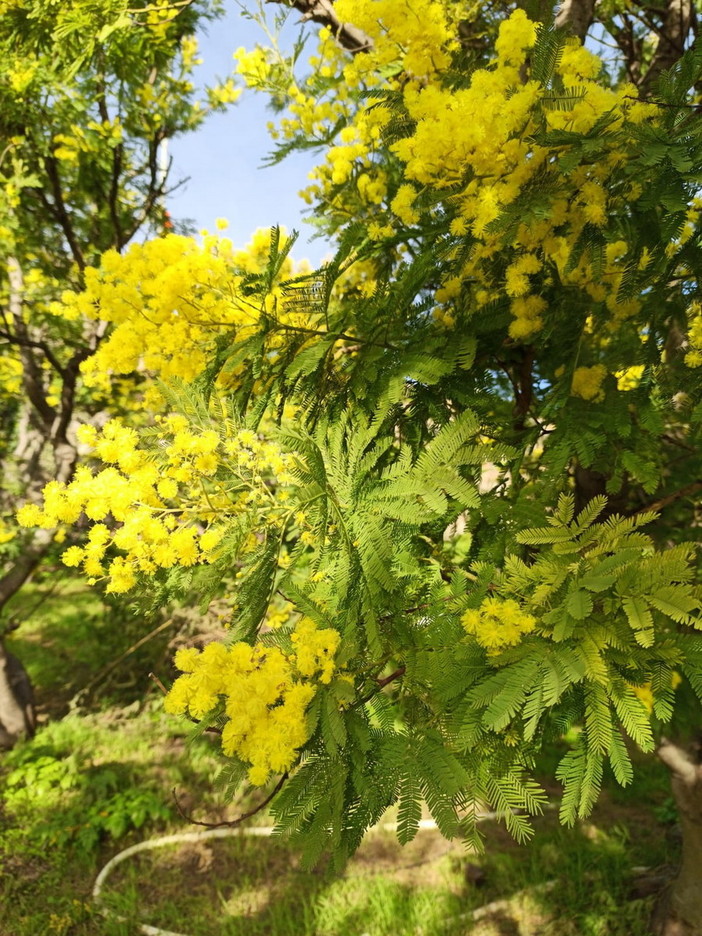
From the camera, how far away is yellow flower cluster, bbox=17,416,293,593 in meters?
1.53

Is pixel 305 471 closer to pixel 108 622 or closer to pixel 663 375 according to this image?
pixel 663 375

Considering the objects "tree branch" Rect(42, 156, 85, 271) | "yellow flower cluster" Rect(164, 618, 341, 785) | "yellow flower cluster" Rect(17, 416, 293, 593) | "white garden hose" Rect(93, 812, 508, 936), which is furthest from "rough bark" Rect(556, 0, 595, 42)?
"white garden hose" Rect(93, 812, 508, 936)

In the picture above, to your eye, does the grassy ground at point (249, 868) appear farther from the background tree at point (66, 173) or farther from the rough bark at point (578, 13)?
the rough bark at point (578, 13)

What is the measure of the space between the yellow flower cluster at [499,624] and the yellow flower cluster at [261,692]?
31 cm

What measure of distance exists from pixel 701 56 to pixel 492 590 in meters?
1.39

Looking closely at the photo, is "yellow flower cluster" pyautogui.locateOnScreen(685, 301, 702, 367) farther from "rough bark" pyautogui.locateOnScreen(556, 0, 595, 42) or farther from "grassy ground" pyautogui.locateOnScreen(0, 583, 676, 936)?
"grassy ground" pyautogui.locateOnScreen(0, 583, 676, 936)

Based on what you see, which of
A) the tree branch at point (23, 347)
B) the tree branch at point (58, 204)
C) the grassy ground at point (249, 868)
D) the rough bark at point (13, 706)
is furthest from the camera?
the rough bark at point (13, 706)

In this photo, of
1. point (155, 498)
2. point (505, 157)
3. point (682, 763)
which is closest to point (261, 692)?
point (155, 498)

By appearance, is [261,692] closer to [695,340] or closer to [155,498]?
A: [155,498]

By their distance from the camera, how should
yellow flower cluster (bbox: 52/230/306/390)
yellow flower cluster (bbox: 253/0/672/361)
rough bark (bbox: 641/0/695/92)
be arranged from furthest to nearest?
1. rough bark (bbox: 641/0/695/92)
2. yellow flower cluster (bbox: 52/230/306/390)
3. yellow flower cluster (bbox: 253/0/672/361)

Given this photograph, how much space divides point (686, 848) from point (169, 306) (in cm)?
371

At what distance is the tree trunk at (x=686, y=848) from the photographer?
2.93m

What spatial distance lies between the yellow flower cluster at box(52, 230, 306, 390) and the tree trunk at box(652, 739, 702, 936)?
2.89m

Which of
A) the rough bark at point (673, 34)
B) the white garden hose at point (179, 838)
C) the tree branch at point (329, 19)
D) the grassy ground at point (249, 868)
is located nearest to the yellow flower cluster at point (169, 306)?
the tree branch at point (329, 19)
